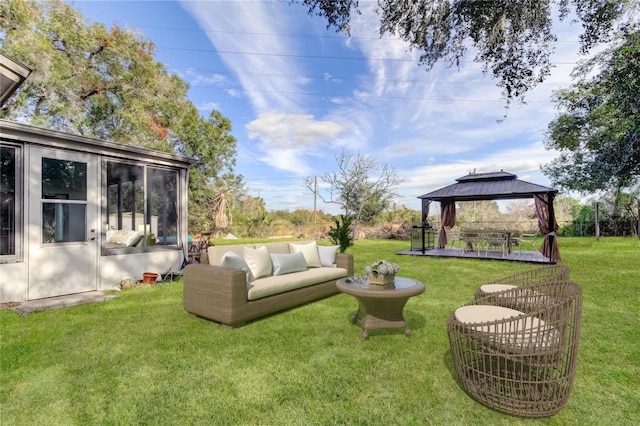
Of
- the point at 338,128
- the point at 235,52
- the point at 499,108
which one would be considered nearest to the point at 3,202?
the point at 499,108

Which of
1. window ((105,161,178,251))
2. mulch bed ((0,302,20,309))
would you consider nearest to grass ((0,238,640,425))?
mulch bed ((0,302,20,309))

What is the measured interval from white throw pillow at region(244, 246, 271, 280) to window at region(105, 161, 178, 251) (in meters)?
3.15

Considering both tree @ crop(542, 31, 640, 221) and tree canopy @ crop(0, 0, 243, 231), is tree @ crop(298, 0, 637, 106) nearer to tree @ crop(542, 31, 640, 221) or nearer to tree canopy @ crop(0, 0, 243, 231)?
tree @ crop(542, 31, 640, 221)

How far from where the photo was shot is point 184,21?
9742 millimetres

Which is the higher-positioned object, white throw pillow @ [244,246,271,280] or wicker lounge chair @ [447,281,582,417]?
white throw pillow @ [244,246,271,280]

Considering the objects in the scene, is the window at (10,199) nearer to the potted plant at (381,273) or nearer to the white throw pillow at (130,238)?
the white throw pillow at (130,238)

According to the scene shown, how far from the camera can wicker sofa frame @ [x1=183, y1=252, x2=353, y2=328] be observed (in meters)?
3.52

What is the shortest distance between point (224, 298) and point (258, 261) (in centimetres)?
90

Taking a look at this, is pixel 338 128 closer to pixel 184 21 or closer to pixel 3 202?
pixel 184 21

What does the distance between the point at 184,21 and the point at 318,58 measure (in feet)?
15.6

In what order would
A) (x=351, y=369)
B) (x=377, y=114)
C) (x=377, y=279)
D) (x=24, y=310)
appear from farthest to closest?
(x=377, y=114) < (x=24, y=310) < (x=377, y=279) < (x=351, y=369)

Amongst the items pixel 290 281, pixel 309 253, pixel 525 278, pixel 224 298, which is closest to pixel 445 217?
pixel 309 253

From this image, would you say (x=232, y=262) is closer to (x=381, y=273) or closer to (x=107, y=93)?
(x=381, y=273)

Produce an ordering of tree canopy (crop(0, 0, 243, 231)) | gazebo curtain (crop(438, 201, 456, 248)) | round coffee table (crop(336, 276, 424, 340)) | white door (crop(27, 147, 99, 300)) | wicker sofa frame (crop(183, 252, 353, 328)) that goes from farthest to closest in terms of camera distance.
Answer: gazebo curtain (crop(438, 201, 456, 248))
tree canopy (crop(0, 0, 243, 231))
white door (crop(27, 147, 99, 300))
wicker sofa frame (crop(183, 252, 353, 328))
round coffee table (crop(336, 276, 424, 340))
